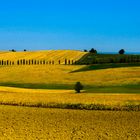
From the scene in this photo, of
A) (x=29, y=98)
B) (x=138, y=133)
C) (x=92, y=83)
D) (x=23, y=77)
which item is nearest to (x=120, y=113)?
(x=138, y=133)

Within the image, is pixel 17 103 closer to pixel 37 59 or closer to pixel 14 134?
pixel 14 134

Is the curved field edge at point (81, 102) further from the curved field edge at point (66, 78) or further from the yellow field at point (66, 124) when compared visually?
the curved field edge at point (66, 78)

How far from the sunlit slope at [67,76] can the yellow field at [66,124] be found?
74.1ft

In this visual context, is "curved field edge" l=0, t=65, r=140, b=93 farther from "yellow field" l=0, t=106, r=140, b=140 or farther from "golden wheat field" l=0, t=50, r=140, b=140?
"yellow field" l=0, t=106, r=140, b=140

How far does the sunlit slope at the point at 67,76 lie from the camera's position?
51.5m

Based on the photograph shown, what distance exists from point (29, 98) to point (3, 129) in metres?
10.1

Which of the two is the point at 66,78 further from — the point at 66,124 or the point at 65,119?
the point at 66,124

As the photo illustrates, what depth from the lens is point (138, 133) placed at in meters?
21.1

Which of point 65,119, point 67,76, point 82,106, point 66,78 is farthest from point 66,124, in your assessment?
point 67,76

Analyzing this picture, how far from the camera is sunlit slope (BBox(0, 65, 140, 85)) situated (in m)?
51.5

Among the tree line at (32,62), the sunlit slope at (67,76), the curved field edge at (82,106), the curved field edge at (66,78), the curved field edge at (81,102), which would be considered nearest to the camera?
the curved field edge at (82,106)

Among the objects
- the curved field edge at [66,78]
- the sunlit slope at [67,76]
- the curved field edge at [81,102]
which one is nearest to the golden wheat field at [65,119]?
the curved field edge at [81,102]

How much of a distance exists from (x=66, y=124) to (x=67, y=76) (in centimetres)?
3636

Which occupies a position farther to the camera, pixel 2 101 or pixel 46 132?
pixel 2 101
